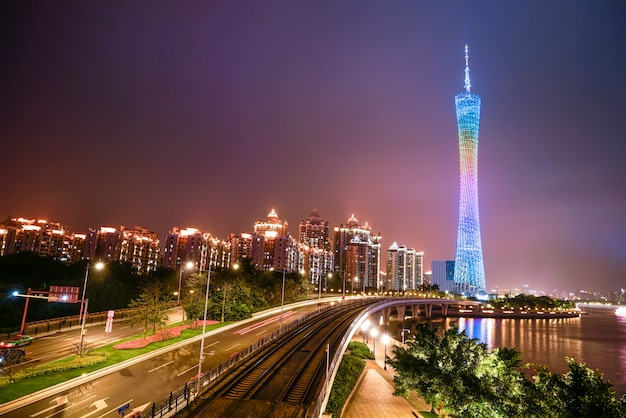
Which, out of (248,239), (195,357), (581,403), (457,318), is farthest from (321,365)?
(248,239)

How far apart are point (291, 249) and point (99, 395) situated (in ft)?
517

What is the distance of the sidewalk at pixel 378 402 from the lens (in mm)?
37188

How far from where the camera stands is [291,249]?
183750mm

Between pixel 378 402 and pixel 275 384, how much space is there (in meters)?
16.2

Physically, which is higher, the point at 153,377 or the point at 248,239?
the point at 248,239

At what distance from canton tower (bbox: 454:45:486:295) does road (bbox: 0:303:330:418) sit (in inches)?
4476

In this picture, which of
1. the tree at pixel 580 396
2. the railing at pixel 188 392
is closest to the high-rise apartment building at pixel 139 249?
the railing at pixel 188 392

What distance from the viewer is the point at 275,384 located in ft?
93.8

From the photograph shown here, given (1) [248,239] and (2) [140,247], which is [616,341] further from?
(2) [140,247]

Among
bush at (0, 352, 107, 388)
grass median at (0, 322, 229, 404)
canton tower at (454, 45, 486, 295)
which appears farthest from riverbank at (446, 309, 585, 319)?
bush at (0, 352, 107, 388)

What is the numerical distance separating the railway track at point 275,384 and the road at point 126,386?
3945 millimetres

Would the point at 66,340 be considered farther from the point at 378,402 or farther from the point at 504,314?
the point at 504,314

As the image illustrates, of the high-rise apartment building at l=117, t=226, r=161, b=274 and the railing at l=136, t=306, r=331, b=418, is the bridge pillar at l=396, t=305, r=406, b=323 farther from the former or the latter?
the railing at l=136, t=306, r=331, b=418

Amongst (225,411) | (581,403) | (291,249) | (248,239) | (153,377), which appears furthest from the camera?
(248,239)
